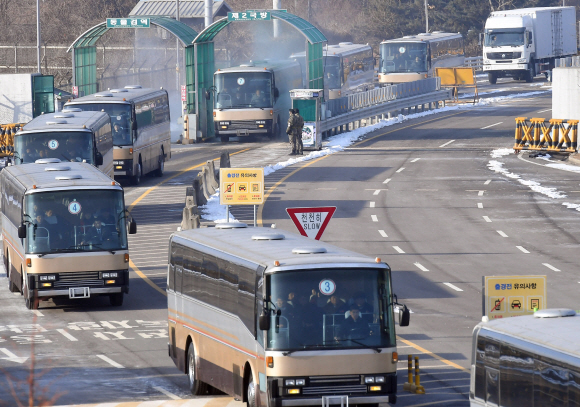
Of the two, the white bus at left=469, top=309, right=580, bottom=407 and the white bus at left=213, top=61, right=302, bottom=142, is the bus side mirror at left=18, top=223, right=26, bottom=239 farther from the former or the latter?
the white bus at left=213, top=61, right=302, bottom=142

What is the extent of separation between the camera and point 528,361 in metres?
9.92

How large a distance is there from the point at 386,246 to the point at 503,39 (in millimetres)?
52043

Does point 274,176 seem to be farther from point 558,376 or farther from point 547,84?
point 547,84

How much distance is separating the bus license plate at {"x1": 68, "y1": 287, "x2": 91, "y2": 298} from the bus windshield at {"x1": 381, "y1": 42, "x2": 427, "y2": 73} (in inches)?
2188

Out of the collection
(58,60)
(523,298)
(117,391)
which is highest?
(58,60)

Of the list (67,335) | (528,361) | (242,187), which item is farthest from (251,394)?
(242,187)

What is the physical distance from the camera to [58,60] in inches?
3206

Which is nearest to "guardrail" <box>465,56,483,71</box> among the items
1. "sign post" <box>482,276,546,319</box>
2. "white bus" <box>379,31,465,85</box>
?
"white bus" <box>379,31,465,85</box>

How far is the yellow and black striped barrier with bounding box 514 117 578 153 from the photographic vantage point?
44.5 metres

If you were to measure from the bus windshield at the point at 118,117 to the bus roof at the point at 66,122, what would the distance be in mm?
2815

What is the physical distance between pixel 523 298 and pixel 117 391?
5.84 metres

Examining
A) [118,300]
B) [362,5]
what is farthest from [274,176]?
[362,5]

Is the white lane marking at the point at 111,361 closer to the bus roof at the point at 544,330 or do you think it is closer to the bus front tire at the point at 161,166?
the bus roof at the point at 544,330

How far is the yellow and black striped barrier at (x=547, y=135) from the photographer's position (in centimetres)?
4450
